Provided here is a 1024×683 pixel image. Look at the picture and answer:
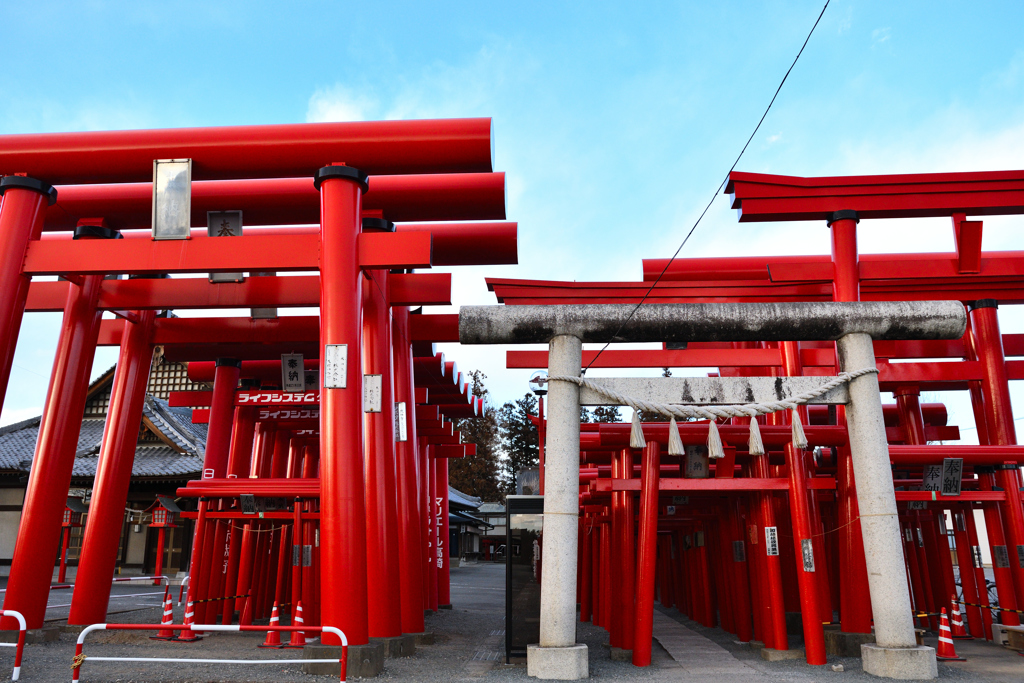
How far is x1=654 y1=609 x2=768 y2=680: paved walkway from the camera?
915cm

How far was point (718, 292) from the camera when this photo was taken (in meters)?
11.1

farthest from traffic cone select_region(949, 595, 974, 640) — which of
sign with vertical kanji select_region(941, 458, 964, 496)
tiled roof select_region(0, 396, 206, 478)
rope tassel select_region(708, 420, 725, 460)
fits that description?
tiled roof select_region(0, 396, 206, 478)

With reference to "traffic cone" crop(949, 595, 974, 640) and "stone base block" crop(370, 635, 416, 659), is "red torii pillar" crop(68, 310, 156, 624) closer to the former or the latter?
"stone base block" crop(370, 635, 416, 659)

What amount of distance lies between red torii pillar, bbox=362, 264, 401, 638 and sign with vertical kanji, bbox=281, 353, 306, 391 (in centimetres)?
346

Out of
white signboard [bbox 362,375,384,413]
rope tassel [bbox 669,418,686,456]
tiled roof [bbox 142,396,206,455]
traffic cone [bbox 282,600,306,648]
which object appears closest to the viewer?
rope tassel [bbox 669,418,686,456]

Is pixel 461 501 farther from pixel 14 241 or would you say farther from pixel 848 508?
pixel 14 241

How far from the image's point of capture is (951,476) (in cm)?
1081

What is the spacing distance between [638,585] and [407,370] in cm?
552

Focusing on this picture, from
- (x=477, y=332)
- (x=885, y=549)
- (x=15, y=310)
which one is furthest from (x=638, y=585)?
(x=15, y=310)

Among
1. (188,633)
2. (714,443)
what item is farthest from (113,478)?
(714,443)

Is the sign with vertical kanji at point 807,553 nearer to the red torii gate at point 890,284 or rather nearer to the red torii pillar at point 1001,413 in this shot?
the red torii gate at point 890,284

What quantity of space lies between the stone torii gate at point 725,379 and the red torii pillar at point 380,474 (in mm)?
2512

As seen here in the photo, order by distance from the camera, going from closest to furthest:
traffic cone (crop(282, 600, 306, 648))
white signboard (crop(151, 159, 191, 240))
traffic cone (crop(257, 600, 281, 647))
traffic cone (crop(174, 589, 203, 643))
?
white signboard (crop(151, 159, 191, 240)) → traffic cone (crop(282, 600, 306, 648)) → traffic cone (crop(257, 600, 281, 647)) → traffic cone (crop(174, 589, 203, 643))

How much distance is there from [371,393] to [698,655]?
254 inches
